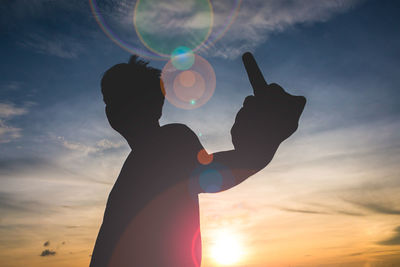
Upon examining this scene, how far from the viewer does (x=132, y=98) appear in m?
2.84

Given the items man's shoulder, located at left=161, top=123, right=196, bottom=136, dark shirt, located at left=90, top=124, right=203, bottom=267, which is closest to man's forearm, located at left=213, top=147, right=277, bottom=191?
dark shirt, located at left=90, top=124, right=203, bottom=267

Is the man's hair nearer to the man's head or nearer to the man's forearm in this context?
the man's head

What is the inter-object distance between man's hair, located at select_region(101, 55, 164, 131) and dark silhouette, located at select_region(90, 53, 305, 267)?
→ 0.23 meters

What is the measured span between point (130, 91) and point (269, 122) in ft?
4.33

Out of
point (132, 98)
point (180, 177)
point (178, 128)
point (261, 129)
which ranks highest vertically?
point (132, 98)

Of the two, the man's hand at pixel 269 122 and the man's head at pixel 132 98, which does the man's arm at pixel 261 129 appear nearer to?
the man's hand at pixel 269 122

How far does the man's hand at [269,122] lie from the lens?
90.5 inches

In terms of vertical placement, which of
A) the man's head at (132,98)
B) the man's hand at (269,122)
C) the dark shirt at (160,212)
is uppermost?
the man's head at (132,98)

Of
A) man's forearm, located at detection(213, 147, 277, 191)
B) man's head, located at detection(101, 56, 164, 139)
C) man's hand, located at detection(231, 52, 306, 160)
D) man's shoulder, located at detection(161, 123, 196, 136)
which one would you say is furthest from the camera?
man's head, located at detection(101, 56, 164, 139)

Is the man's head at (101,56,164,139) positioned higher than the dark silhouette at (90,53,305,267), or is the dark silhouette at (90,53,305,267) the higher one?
the man's head at (101,56,164,139)

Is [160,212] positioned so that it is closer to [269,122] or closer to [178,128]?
[178,128]

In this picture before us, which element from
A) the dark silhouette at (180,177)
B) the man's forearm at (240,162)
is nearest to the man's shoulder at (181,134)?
the dark silhouette at (180,177)

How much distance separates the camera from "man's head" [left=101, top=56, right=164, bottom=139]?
2822 mm

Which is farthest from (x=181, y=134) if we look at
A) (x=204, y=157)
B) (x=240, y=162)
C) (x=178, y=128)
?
(x=240, y=162)
